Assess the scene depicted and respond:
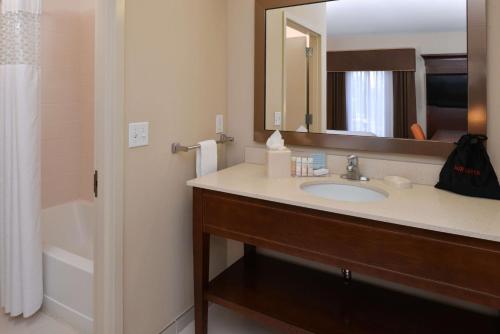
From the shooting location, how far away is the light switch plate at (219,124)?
2.03 metres

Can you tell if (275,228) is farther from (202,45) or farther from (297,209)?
(202,45)

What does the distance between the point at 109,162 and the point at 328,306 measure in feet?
3.79

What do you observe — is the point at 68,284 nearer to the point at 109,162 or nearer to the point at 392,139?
the point at 109,162

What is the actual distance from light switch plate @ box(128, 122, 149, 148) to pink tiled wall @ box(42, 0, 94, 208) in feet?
4.18

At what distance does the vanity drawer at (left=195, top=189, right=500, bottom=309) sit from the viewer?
41.6 inches

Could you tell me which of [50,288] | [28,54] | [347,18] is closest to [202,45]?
[347,18]

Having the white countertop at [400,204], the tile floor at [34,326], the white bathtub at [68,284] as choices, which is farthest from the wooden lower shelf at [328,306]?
the tile floor at [34,326]

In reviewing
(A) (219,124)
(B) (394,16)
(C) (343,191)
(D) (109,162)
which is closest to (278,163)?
(C) (343,191)

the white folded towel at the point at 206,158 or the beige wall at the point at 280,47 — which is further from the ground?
the beige wall at the point at 280,47

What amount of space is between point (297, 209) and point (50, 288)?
1.57 meters

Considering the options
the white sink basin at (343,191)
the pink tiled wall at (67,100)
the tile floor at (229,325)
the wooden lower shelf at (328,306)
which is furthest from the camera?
the pink tiled wall at (67,100)

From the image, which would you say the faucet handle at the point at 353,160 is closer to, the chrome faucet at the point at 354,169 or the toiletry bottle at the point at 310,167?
the chrome faucet at the point at 354,169

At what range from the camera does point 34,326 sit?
6.23ft

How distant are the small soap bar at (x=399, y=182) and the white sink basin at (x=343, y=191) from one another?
0.09 metres
